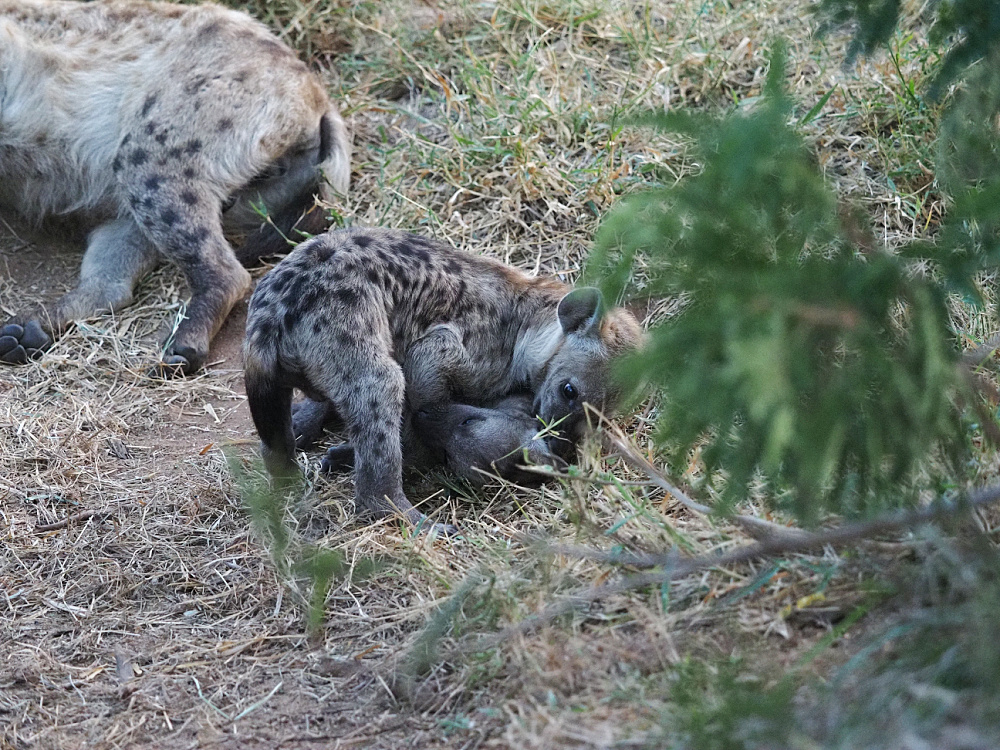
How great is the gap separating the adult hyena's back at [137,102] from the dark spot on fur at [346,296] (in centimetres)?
177

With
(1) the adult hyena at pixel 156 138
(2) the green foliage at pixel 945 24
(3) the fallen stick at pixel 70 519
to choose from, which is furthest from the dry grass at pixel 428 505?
(2) the green foliage at pixel 945 24

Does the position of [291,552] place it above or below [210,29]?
below

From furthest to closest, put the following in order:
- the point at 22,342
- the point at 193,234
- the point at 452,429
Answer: the point at 193,234 < the point at 22,342 < the point at 452,429

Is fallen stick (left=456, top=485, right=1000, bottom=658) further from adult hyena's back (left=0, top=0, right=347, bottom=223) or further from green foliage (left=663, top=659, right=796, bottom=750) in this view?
adult hyena's back (left=0, top=0, right=347, bottom=223)

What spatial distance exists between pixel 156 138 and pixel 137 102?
0.92ft

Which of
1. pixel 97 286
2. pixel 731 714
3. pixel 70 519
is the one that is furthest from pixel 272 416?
pixel 731 714

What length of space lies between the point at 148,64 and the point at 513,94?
1.80 metres

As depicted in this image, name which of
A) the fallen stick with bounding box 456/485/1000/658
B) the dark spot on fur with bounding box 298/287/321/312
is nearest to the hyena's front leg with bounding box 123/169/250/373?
the dark spot on fur with bounding box 298/287/321/312

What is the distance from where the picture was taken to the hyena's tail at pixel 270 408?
3543mm

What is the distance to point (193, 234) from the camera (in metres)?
4.98

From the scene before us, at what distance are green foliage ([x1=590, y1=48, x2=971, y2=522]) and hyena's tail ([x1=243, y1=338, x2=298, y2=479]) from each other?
1686mm

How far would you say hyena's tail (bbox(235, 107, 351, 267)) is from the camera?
5.21 meters

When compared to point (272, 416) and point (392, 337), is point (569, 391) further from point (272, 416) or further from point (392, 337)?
point (272, 416)

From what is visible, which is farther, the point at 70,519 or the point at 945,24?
the point at 70,519
